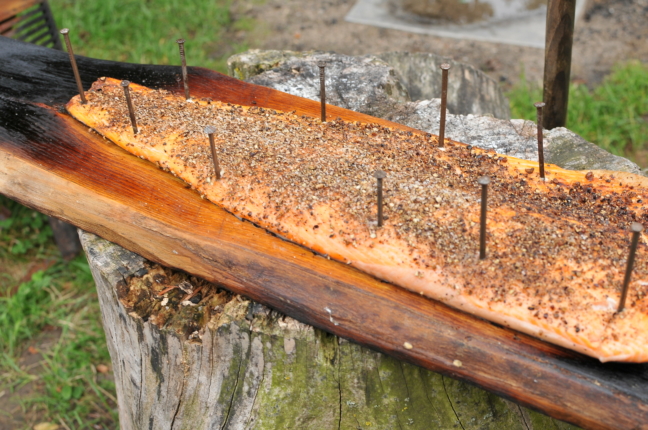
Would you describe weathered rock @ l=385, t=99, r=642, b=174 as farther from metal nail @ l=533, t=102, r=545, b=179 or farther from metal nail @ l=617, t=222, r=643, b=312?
metal nail @ l=617, t=222, r=643, b=312

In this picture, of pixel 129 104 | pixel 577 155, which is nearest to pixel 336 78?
pixel 129 104

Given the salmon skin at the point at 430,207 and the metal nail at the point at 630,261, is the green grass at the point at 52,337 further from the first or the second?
the metal nail at the point at 630,261

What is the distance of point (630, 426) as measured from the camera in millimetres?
1952

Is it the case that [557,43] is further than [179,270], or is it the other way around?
[557,43]

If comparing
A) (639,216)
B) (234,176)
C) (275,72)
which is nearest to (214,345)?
(234,176)

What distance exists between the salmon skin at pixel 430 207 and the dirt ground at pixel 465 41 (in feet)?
14.6

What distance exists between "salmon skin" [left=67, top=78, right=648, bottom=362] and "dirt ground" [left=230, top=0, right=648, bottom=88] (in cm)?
445

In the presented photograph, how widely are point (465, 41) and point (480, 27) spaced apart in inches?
17.2

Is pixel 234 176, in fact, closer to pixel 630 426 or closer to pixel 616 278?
pixel 616 278

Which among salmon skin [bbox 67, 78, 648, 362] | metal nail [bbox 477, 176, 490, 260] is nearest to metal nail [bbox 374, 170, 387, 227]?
salmon skin [bbox 67, 78, 648, 362]

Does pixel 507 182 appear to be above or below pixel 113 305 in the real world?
above

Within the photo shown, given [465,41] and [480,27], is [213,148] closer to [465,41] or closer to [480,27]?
[465,41]

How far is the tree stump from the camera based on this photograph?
8.03 ft

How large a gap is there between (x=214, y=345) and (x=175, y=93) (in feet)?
5.34
